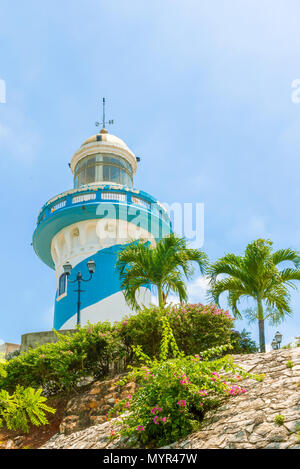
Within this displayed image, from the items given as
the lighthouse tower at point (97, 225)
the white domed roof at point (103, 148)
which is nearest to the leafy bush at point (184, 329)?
the lighthouse tower at point (97, 225)

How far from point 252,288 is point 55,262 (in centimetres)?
1371

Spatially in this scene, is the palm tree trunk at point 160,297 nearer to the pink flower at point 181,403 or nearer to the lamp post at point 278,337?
the pink flower at point 181,403

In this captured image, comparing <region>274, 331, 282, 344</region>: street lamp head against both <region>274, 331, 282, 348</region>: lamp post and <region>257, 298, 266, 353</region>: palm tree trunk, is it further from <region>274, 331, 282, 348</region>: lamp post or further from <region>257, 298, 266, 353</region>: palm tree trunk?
<region>257, 298, 266, 353</region>: palm tree trunk

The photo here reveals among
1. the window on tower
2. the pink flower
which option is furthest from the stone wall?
the window on tower

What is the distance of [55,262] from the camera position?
2502cm

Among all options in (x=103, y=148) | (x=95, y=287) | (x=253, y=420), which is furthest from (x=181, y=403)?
(x=103, y=148)

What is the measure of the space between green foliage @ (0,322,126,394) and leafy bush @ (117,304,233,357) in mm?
541

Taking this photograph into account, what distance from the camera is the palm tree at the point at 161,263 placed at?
14180 millimetres

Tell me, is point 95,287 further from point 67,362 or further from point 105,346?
point 67,362

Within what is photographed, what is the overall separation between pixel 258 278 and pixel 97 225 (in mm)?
11516

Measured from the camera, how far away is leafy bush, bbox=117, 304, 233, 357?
460 inches
